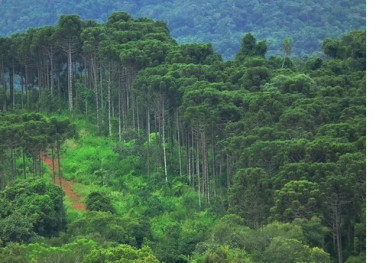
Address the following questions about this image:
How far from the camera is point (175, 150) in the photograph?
2355 inches

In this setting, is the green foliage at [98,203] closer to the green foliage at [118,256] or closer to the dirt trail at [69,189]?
the dirt trail at [69,189]

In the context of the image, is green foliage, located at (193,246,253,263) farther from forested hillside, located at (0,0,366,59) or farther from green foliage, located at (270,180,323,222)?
forested hillside, located at (0,0,366,59)

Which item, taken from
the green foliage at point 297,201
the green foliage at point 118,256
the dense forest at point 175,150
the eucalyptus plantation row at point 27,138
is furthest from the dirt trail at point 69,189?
the green foliage at point 118,256

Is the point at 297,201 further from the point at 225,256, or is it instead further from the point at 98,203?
the point at 98,203

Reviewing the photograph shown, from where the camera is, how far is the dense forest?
44.0m

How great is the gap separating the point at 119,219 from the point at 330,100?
1287 centimetres

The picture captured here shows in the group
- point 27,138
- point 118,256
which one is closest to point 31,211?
point 27,138

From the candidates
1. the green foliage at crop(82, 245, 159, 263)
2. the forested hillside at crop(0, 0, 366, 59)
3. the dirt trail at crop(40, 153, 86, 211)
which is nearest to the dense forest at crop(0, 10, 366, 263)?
the green foliage at crop(82, 245, 159, 263)

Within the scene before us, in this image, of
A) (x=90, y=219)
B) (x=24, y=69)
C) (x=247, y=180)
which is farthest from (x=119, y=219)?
(x=24, y=69)

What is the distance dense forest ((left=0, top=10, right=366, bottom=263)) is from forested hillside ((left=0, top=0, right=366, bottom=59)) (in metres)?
27.8

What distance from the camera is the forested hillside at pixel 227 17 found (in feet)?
319

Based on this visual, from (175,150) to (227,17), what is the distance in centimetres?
4225

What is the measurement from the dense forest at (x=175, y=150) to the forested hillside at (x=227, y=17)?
2780cm

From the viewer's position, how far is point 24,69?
2739 inches
